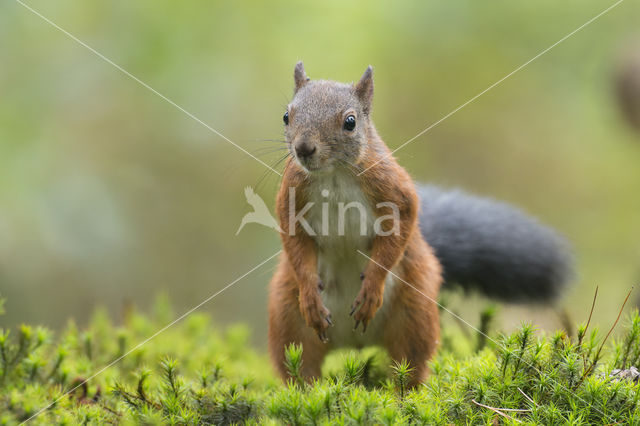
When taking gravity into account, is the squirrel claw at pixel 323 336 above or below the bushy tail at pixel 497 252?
below

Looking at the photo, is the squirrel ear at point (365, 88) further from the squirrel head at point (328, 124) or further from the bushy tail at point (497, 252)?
the bushy tail at point (497, 252)

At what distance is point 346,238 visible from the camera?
223cm

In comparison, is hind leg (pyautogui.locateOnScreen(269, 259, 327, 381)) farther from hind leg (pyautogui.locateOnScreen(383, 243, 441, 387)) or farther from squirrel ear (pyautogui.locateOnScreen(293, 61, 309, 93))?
squirrel ear (pyautogui.locateOnScreen(293, 61, 309, 93))

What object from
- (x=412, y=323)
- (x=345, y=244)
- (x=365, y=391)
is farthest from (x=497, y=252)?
(x=365, y=391)

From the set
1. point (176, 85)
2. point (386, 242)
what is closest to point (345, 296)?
point (386, 242)

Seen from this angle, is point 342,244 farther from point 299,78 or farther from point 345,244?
point 299,78

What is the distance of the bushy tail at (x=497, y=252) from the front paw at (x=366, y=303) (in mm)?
808

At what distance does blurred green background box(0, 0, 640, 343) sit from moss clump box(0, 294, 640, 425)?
5.25 feet

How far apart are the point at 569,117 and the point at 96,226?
3.60 meters

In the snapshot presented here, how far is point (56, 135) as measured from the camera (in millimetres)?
4047

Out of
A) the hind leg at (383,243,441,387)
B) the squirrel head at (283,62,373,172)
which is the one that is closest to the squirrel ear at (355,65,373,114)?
the squirrel head at (283,62,373,172)

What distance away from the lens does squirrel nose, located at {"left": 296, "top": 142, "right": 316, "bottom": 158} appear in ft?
6.58

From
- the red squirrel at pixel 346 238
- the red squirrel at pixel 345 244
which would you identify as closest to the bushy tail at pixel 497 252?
the red squirrel at pixel 345 244

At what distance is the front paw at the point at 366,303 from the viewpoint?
2.15m
